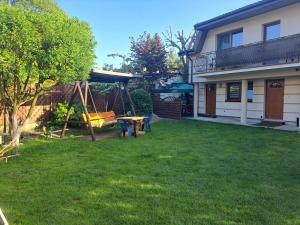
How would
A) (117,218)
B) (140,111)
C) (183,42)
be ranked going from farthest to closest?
(183,42), (140,111), (117,218)

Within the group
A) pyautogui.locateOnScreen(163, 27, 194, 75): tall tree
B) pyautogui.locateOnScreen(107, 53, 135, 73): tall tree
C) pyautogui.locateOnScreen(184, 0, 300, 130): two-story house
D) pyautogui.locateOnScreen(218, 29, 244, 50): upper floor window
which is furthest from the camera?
pyautogui.locateOnScreen(163, 27, 194, 75): tall tree

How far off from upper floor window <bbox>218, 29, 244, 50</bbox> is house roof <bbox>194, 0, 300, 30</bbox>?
2.46 feet

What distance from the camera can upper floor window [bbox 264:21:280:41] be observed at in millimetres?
13340

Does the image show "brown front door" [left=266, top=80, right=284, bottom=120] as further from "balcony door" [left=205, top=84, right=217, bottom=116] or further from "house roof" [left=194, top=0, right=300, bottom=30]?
"balcony door" [left=205, top=84, right=217, bottom=116]

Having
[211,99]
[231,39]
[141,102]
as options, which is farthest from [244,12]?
[141,102]

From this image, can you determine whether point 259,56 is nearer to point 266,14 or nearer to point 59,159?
point 266,14

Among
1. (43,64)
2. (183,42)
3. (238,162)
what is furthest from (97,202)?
(183,42)

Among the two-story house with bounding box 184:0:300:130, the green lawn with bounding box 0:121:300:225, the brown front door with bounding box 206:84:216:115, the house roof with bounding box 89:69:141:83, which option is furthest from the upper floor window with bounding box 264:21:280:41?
the house roof with bounding box 89:69:141:83

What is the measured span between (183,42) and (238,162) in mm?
23462

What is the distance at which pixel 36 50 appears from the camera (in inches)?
260

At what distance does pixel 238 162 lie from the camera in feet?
21.4

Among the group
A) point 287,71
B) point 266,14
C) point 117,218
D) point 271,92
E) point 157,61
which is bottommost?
point 117,218

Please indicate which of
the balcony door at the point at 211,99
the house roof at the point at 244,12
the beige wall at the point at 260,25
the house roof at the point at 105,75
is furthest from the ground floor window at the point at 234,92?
the house roof at the point at 105,75

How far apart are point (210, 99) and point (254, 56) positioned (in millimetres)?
4850
